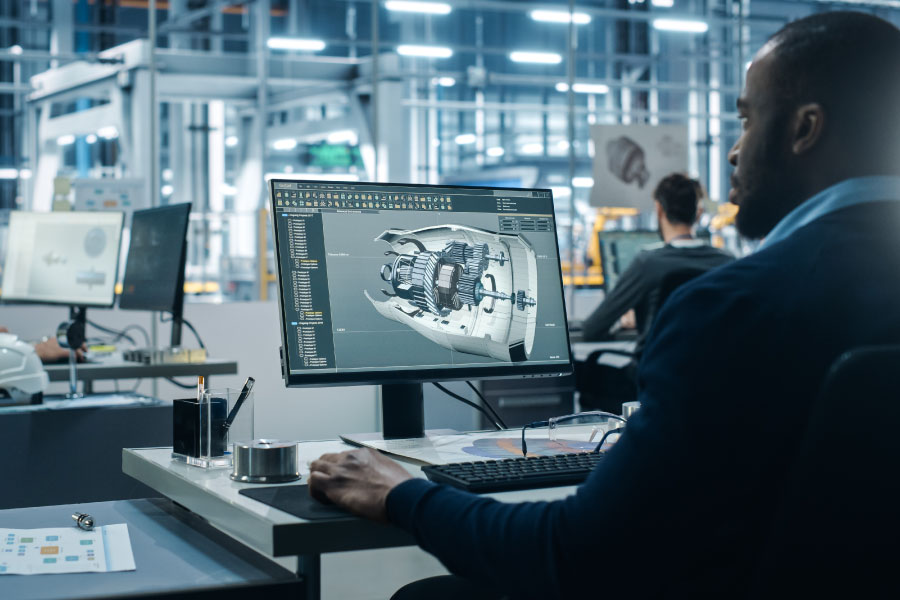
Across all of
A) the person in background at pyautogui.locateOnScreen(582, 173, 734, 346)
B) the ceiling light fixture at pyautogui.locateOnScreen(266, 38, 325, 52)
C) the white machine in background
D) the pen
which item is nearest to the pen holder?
the pen

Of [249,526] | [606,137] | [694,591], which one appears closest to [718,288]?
[694,591]

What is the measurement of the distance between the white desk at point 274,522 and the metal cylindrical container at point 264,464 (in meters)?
0.03

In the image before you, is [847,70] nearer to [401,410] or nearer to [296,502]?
[296,502]

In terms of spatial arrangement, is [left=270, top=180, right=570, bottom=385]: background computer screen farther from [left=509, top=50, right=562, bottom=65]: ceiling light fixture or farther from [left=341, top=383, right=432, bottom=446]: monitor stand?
[left=509, top=50, right=562, bottom=65]: ceiling light fixture

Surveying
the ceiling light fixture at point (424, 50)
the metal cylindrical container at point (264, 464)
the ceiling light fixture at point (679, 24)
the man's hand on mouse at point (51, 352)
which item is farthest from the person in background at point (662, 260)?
the ceiling light fixture at point (424, 50)

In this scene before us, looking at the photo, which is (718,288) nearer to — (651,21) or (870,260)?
(870,260)

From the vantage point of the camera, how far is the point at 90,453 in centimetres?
303

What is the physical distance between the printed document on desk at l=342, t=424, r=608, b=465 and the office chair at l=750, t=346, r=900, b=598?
0.76 metres

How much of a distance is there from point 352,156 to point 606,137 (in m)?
6.35

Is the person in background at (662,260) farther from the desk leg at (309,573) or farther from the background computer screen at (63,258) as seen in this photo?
the desk leg at (309,573)

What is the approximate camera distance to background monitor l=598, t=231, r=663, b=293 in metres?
4.90

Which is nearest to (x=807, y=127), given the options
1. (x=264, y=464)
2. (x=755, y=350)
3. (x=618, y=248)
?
(x=755, y=350)

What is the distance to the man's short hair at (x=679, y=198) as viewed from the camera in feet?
14.2

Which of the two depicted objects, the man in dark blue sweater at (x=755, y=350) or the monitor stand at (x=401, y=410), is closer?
the man in dark blue sweater at (x=755, y=350)
